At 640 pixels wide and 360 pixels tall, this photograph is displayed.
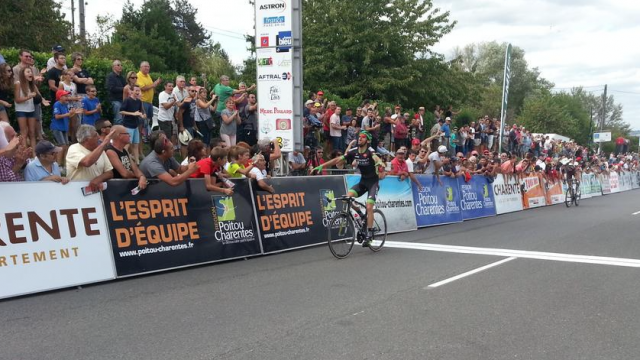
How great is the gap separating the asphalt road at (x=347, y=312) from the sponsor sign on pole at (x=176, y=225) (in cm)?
27

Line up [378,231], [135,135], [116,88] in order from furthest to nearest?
[116,88], [135,135], [378,231]

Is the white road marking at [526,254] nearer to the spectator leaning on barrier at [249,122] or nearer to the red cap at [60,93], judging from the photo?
the spectator leaning on barrier at [249,122]

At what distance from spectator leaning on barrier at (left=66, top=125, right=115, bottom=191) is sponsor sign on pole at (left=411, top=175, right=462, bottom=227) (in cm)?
867

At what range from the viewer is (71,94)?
11.8 metres

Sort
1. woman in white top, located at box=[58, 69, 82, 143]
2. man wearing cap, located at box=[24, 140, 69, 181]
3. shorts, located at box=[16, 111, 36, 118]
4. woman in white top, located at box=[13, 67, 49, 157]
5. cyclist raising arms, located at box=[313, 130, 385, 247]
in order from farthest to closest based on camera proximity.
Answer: woman in white top, located at box=[58, 69, 82, 143], shorts, located at box=[16, 111, 36, 118], woman in white top, located at box=[13, 67, 49, 157], cyclist raising arms, located at box=[313, 130, 385, 247], man wearing cap, located at box=[24, 140, 69, 181]

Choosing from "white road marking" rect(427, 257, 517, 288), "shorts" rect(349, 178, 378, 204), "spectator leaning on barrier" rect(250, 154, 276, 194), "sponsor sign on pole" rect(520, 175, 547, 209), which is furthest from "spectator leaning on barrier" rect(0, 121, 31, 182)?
"sponsor sign on pole" rect(520, 175, 547, 209)

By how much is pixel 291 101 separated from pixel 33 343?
9.95m

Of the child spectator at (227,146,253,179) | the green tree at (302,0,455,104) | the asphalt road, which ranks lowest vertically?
the asphalt road

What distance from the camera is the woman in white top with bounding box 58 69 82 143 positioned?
1180cm

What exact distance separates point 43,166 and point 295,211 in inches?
185

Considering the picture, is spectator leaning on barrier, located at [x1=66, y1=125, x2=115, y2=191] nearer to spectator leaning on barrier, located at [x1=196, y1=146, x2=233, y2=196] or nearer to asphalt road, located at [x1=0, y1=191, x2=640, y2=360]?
asphalt road, located at [x1=0, y1=191, x2=640, y2=360]

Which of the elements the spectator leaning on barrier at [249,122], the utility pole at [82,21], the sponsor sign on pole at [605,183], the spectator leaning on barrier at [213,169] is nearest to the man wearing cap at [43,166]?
the spectator leaning on barrier at [213,169]

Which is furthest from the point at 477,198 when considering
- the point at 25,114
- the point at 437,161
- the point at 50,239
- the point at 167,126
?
the point at 50,239

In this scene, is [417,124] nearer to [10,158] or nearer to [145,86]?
[145,86]
